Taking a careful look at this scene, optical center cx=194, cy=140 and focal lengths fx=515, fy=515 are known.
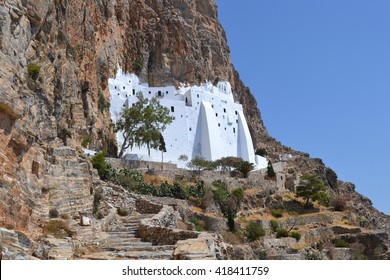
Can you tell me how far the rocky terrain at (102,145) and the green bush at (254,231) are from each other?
770mm

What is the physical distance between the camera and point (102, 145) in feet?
135

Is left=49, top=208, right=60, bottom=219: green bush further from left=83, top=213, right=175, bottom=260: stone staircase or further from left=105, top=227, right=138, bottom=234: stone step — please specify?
left=105, top=227, right=138, bottom=234: stone step

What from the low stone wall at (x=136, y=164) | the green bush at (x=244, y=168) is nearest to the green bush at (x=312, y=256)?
the low stone wall at (x=136, y=164)

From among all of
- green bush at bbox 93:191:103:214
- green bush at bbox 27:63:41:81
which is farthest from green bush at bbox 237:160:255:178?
green bush at bbox 93:191:103:214

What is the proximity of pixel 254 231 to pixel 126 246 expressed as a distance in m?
18.8

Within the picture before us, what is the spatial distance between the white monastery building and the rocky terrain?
1.71 meters

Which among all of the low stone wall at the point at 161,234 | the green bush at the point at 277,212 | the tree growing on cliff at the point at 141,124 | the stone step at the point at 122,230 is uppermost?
the tree growing on cliff at the point at 141,124

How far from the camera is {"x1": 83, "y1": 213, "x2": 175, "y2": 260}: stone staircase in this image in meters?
11.4

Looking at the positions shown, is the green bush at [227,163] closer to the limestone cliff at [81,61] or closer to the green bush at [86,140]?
the limestone cliff at [81,61]

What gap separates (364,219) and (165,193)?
67.5 feet

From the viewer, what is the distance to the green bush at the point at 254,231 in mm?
30422

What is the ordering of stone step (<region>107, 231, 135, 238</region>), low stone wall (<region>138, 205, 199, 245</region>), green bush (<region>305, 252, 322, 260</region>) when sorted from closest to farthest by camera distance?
low stone wall (<region>138, 205, 199, 245</region>), stone step (<region>107, 231, 135, 238</region>), green bush (<region>305, 252, 322, 260</region>)

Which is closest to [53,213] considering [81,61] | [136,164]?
[136,164]

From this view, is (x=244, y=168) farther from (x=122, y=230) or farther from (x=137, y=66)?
(x=122, y=230)
